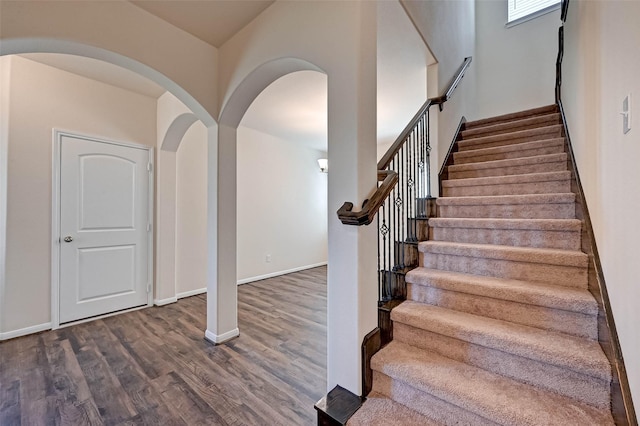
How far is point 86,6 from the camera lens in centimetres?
171

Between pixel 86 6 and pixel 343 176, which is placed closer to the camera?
pixel 343 176

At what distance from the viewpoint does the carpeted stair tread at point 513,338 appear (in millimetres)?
1128

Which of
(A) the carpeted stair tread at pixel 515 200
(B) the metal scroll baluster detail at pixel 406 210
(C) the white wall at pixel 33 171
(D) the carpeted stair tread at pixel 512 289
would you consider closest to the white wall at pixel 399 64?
(B) the metal scroll baluster detail at pixel 406 210

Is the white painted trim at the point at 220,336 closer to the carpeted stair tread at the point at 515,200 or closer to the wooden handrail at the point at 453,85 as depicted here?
the carpeted stair tread at the point at 515,200

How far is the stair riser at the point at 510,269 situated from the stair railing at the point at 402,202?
0.60ft

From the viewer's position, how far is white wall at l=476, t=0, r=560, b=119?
159 inches

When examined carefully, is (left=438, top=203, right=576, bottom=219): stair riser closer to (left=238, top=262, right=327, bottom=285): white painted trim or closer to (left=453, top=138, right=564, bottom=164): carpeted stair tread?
(left=453, top=138, right=564, bottom=164): carpeted stair tread

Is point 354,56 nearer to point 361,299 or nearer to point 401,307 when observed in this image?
point 361,299

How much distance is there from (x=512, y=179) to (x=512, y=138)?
1.00 meters

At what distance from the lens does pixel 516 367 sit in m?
1.28

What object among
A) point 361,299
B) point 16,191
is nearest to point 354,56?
point 361,299

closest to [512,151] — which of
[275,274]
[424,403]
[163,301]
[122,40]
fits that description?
[424,403]

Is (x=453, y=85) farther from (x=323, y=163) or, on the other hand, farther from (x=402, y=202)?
(x=323, y=163)

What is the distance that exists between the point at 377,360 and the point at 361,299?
0.35 meters
